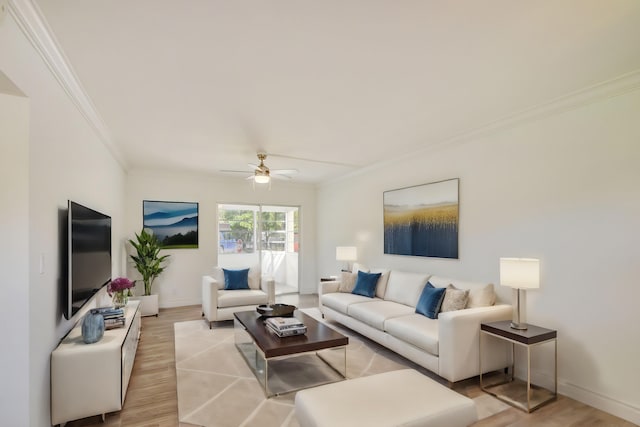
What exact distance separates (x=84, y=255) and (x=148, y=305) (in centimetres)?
294

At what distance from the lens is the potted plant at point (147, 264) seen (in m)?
5.36

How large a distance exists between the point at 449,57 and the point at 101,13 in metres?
2.12

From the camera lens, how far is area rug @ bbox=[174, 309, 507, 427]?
2.47 metres

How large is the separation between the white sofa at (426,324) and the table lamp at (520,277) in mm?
262

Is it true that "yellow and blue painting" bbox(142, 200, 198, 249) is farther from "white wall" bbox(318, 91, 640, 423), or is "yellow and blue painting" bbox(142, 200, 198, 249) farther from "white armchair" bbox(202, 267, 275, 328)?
"white wall" bbox(318, 91, 640, 423)

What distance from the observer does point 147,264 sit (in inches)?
217

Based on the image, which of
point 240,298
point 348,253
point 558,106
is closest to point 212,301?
point 240,298

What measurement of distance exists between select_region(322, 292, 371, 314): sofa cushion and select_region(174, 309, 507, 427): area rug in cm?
39

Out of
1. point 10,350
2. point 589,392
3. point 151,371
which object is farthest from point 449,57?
point 151,371

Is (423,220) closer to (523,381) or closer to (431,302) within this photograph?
(431,302)

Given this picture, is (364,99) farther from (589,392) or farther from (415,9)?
(589,392)

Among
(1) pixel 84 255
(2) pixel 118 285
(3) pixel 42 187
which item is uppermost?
(3) pixel 42 187

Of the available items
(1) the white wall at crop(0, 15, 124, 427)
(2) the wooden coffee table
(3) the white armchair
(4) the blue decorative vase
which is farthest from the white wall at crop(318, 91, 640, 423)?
(1) the white wall at crop(0, 15, 124, 427)

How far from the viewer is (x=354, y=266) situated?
18.4 feet
